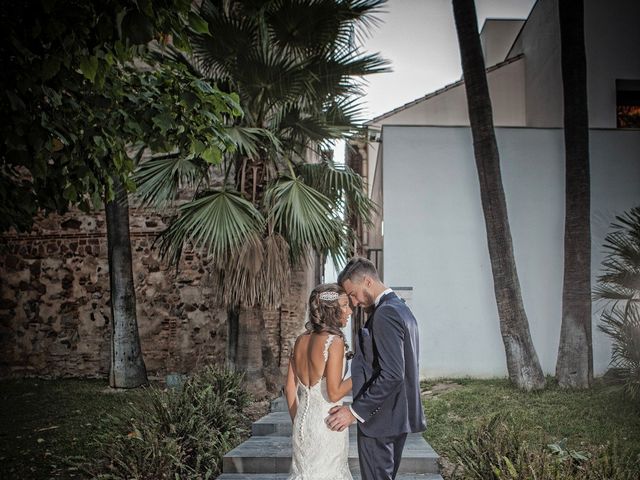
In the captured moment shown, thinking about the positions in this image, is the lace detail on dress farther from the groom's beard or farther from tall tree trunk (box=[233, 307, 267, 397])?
tall tree trunk (box=[233, 307, 267, 397])

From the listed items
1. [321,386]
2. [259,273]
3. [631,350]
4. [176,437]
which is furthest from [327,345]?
[631,350]

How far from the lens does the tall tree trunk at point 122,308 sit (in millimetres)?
11102

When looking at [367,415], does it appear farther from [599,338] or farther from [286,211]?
[599,338]

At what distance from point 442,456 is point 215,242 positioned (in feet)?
12.1

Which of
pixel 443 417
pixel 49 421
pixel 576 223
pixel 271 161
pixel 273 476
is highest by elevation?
pixel 271 161

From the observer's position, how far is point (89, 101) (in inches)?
179

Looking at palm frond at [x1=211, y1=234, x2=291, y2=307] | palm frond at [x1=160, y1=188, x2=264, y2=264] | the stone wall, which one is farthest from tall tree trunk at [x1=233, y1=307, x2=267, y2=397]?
the stone wall

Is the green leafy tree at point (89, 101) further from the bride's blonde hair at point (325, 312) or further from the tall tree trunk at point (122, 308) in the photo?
the tall tree trunk at point (122, 308)

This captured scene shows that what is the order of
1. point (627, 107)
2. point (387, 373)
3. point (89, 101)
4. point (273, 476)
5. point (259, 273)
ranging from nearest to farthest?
point (387, 373) → point (89, 101) → point (273, 476) → point (259, 273) → point (627, 107)

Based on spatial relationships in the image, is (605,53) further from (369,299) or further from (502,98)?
(369,299)

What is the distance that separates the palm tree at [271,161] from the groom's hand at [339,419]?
4.23 metres

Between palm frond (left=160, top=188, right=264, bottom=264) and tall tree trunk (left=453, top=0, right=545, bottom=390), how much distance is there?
11.6ft

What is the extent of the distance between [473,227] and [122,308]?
647 cm

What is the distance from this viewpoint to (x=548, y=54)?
13.3 meters
